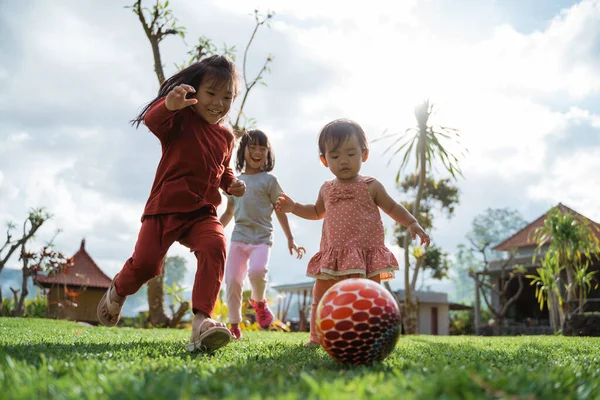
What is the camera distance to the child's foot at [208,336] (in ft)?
9.20

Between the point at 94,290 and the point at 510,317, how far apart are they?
1965cm

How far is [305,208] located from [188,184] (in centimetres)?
132

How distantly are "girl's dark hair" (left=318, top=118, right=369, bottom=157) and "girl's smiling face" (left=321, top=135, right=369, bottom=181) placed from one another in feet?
0.08

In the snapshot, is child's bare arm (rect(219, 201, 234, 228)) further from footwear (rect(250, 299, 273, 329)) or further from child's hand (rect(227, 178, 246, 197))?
child's hand (rect(227, 178, 246, 197))

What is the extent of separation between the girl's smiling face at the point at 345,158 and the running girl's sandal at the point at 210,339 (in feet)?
5.55

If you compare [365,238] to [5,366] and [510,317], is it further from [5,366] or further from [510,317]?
[510,317]

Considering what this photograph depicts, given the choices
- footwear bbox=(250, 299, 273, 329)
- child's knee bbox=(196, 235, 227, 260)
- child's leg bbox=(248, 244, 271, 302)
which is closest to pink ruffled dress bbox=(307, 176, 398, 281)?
child's knee bbox=(196, 235, 227, 260)

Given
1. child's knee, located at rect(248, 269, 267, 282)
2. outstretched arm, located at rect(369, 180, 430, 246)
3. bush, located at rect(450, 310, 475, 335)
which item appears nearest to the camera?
outstretched arm, located at rect(369, 180, 430, 246)

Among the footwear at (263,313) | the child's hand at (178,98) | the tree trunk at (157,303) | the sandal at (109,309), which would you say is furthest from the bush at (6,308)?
the child's hand at (178,98)

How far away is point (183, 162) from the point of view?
3416 mm

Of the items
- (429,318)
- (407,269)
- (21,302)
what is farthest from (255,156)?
(429,318)

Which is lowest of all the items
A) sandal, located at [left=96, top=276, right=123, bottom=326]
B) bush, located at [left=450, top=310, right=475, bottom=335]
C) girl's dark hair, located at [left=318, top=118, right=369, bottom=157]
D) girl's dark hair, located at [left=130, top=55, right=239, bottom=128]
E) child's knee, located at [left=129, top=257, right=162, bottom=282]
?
bush, located at [left=450, top=310, right=475, bottom=335]

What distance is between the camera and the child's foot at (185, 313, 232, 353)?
280cm

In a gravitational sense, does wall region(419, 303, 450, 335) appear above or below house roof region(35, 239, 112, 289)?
below
